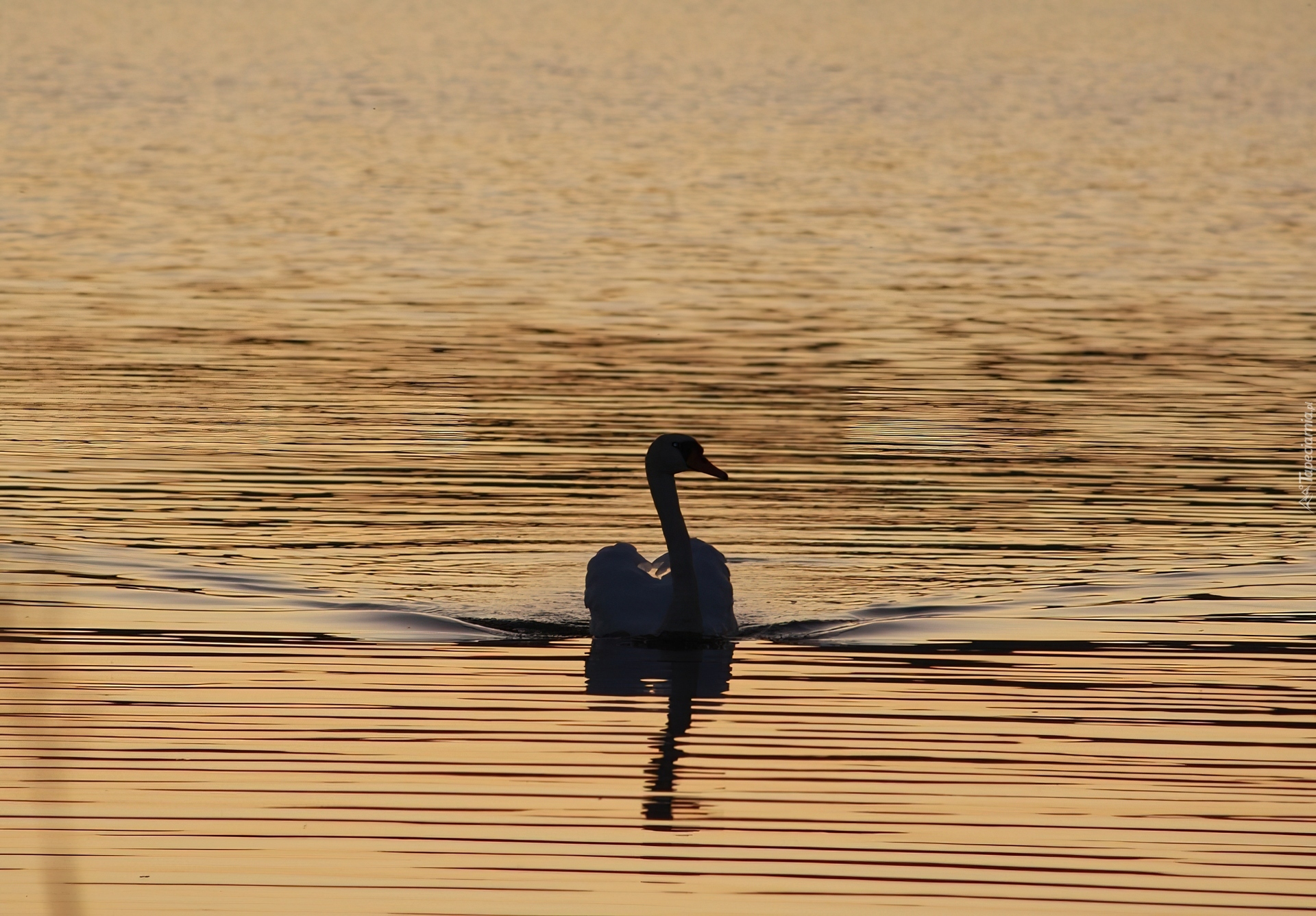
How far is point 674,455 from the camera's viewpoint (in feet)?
51.4

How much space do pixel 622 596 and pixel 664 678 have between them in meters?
1.34

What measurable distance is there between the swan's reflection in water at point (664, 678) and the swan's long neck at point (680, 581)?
0.51 feet

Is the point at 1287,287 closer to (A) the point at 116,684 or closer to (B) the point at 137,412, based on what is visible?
(B) the point at 137,412

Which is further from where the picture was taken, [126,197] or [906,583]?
[126,197]

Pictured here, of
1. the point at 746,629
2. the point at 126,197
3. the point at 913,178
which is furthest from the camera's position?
the point at 913,178

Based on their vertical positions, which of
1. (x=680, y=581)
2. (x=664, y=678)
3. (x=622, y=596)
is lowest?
(x=664, y=678)

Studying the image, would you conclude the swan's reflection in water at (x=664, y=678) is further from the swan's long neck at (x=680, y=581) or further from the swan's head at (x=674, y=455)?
the swan's head at (x=674, y=455)

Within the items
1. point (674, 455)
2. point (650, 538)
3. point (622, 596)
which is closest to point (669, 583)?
point (622, 596)

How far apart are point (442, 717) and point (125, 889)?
3.12 m

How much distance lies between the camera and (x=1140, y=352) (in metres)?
26.3

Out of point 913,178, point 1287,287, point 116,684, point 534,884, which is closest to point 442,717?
point 116,684

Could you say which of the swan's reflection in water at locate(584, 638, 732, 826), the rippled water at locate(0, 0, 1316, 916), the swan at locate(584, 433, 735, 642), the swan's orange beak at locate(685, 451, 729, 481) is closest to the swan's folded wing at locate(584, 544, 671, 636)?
the swan at locate(584, 433, 735, 642)

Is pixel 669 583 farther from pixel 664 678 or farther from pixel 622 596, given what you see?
pixel 664 678

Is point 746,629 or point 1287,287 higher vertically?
point 1287,287
